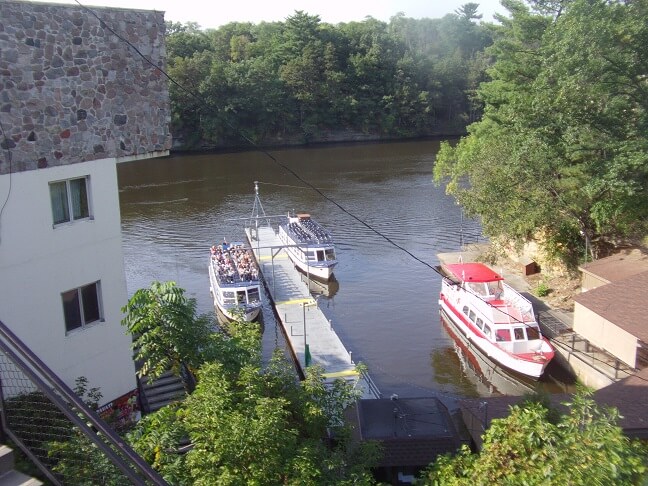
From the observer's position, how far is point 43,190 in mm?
9148

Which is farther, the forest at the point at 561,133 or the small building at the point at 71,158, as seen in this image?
the forest at the point at 561,133

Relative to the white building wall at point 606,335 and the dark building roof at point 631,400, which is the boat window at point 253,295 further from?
the dark building roof at point 631,400

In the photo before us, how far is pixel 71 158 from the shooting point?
30.5 ft

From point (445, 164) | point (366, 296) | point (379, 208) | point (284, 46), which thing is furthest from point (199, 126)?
point (366, 296)

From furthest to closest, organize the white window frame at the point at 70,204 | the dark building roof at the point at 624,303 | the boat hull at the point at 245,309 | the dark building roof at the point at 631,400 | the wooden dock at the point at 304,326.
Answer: the boat hull at the point at 245,309, the wooden dock at the point at 304,326, the dark building roof at the point at 624,303, the dark building roof at the point at 631,400, the white window frame at the point at 70,204

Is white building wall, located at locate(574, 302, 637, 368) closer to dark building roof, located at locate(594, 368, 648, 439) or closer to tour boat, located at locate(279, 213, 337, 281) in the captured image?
dark building roof, located at locate(594, 368, 648, 439)

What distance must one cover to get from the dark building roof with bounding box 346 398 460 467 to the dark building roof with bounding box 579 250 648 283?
9789mm

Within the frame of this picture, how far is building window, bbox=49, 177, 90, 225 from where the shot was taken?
953 centimetres

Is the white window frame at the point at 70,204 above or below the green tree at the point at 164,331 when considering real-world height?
above

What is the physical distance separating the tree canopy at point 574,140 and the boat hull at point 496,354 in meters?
3.91

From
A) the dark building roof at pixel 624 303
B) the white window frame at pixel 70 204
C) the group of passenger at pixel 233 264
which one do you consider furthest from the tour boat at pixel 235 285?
the white window frame at pixel 70 204

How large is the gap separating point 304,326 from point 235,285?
425 cm

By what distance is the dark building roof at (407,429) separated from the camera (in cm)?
1195

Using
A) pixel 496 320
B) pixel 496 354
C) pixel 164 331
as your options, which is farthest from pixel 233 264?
pixel 164 331
